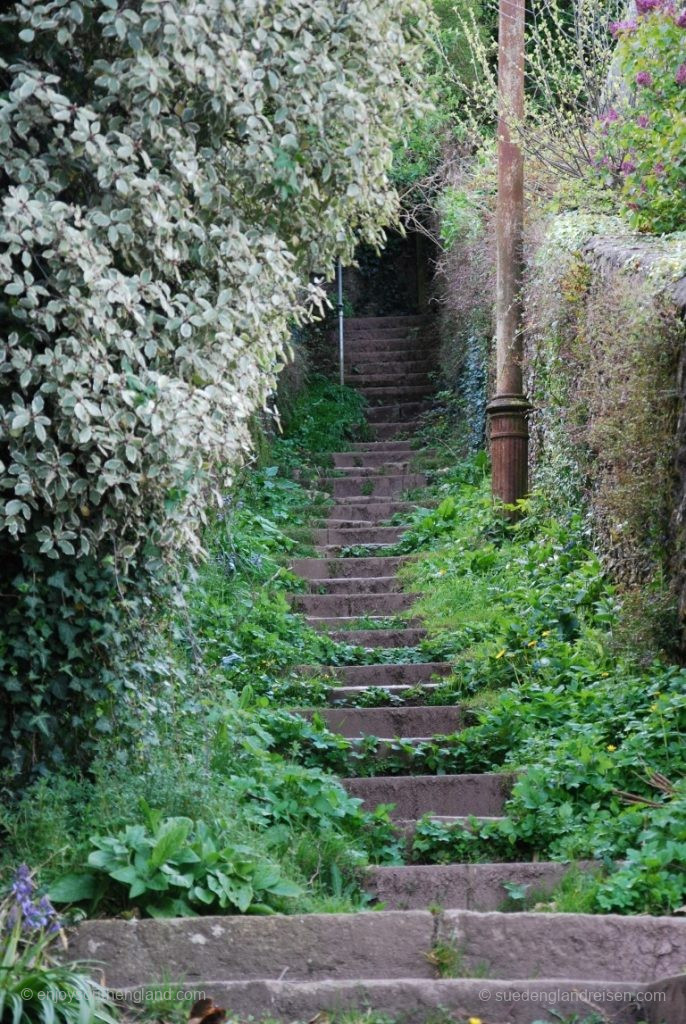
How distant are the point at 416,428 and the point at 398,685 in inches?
262

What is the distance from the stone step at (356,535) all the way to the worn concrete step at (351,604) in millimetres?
1463

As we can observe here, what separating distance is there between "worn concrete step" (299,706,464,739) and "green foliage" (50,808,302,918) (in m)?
2.45

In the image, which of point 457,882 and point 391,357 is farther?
point 391,357

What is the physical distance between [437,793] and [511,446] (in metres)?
4.12

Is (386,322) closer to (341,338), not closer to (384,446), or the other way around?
(341,338)

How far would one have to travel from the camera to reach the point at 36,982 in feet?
10.6

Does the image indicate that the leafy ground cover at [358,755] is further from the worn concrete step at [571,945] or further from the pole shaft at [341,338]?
the pole shaft at [341,338]

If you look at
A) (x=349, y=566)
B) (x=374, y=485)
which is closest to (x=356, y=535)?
(x=349, y=566)

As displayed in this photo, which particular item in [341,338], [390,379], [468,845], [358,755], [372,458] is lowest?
[468,845]

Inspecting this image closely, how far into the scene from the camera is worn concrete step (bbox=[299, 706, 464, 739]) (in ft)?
21.5

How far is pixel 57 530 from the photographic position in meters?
4.18

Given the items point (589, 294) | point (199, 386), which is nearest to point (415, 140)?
point (589, 294)

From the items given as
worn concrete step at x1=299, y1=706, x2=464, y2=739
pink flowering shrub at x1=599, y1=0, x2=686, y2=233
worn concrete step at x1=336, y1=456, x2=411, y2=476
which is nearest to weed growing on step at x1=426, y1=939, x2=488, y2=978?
worn concrete step at x1=299, y1=706, x2=464, y2=739

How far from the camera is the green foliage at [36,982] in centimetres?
317
